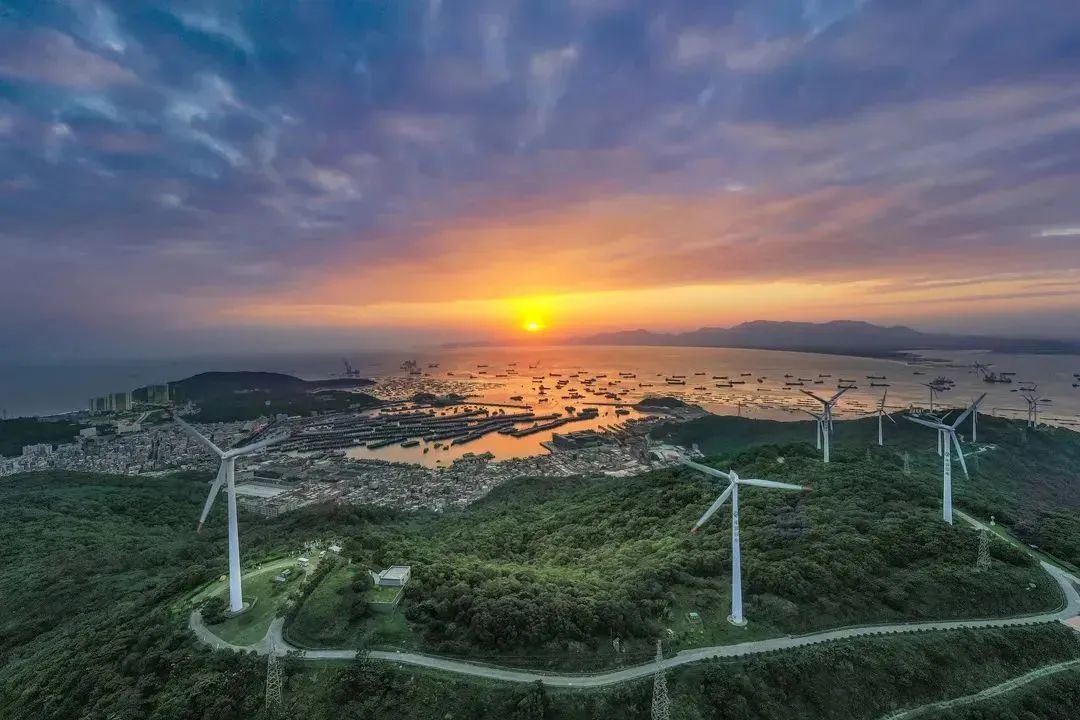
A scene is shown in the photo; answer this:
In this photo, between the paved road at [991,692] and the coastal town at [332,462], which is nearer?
the paved road at [991,692]

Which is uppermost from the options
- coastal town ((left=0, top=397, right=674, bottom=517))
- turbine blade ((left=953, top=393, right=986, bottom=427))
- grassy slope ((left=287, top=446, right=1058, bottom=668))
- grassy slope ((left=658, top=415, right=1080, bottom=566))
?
turbine blade ((left=953, top=393, right=986, bottom=427))

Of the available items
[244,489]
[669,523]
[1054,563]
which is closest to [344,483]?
[244,489]

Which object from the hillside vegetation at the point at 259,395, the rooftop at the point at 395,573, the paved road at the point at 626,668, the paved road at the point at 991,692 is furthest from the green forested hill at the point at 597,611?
the hillside vegetation at the point at 259,395

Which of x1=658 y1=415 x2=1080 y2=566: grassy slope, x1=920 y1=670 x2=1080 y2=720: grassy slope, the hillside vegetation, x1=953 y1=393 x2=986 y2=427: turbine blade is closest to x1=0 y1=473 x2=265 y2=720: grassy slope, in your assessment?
x1=920 y1=670 x2=1080 y2=720: grassy slope

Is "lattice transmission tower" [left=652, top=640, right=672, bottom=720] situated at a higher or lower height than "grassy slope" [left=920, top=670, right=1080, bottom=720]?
higher

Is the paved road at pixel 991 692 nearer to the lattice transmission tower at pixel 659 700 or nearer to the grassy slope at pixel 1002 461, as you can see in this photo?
the lattice transmission tower at pixel 659 700

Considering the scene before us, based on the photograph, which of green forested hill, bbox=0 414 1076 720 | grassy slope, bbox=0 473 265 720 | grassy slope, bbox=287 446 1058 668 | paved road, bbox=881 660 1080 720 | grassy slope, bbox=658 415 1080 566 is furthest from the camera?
grassy slope, bbox=658 415 1080 566

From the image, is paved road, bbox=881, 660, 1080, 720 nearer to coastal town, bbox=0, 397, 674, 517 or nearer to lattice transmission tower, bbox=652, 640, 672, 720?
lattice transmission tower, bbox=652, 640, 672, 720
